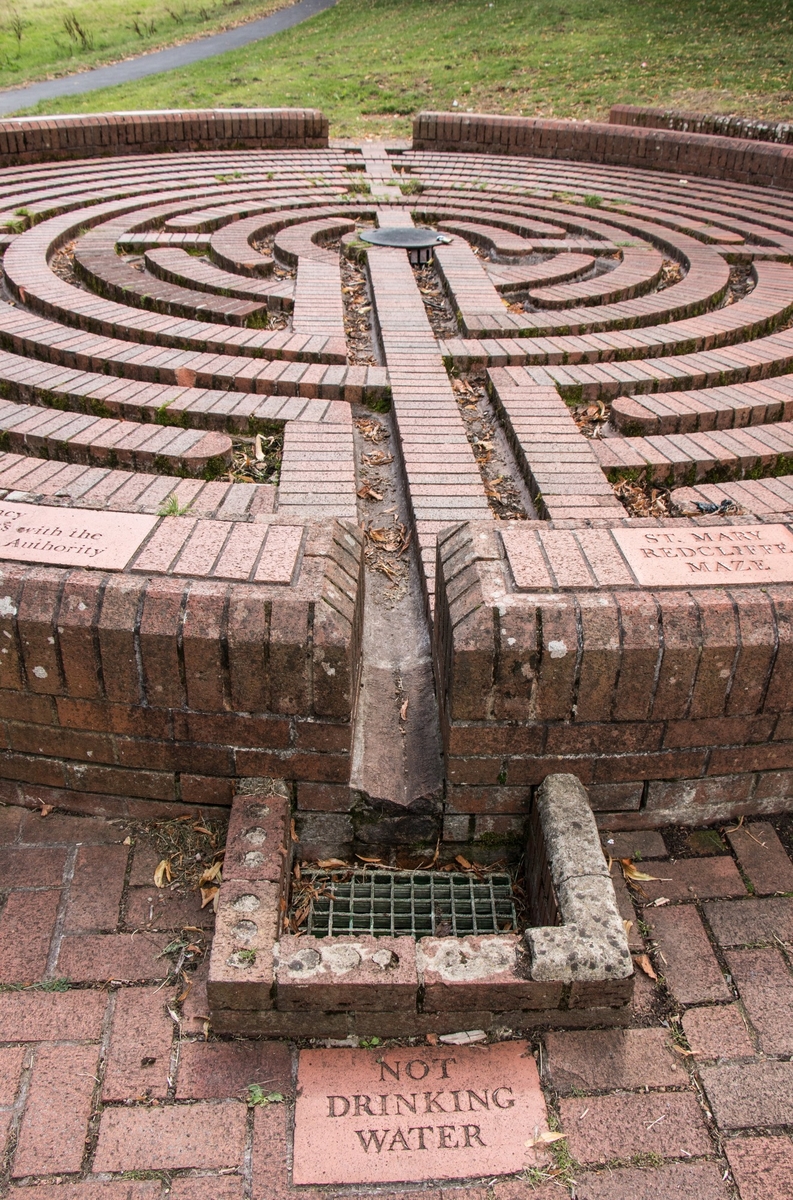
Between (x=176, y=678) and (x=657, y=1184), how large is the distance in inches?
56.7

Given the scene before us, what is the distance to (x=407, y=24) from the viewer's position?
63.0ft

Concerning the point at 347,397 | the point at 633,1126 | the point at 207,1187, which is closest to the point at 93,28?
the point at 347,397

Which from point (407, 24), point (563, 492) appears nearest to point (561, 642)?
point (563, 492)

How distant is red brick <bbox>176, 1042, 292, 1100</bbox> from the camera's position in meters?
1.88

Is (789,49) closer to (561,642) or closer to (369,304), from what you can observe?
(369,304)

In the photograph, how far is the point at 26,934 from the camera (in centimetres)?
218

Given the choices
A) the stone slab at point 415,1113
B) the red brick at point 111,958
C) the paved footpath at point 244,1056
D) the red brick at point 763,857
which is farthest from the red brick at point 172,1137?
the red brick at point 763,857

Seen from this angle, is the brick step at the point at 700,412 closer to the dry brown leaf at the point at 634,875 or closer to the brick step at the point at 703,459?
the brick step at the point at 703,459

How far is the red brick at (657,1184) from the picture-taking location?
1725 mm

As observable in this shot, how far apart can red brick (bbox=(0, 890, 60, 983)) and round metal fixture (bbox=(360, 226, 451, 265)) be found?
506cm

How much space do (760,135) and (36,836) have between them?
31.1ft

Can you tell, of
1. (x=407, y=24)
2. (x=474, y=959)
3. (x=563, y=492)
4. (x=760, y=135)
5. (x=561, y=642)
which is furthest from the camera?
(x=407, y=24)

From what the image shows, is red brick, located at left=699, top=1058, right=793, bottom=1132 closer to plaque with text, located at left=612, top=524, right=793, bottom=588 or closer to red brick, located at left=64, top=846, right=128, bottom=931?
plaque with text, located at left=612, top=524, right=793, bottom=588

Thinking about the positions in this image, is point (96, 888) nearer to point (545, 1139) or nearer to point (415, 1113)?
point (415, 1113)
